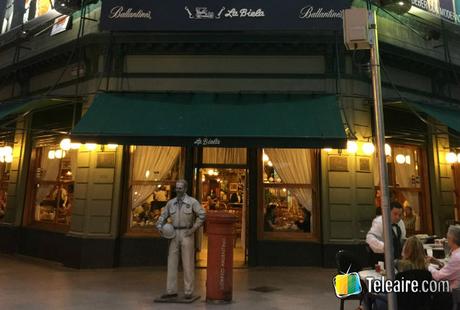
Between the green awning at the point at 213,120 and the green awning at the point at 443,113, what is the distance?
204 centimetres

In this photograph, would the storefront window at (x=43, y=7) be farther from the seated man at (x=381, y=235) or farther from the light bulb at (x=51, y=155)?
the seated man at (x=381, y=235)

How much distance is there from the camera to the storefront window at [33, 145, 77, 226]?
10180 mm

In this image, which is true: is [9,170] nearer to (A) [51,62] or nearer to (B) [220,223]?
(A) [51,62]

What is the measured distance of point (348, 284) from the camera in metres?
5.05

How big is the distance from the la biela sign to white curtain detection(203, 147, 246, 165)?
118 inches

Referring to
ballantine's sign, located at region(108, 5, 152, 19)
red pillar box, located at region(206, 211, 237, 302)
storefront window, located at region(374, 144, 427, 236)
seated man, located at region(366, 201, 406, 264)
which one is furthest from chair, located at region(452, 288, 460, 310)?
ballantine's sign, located at region(108, 5, 152, 19)

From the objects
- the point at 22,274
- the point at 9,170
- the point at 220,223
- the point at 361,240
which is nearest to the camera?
the point at 220,223

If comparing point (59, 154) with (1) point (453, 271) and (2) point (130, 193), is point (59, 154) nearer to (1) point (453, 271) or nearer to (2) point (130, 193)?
(2) point (130, 193)

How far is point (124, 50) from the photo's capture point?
9484mm

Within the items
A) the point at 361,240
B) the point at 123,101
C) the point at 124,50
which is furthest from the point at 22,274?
the point at 361,240

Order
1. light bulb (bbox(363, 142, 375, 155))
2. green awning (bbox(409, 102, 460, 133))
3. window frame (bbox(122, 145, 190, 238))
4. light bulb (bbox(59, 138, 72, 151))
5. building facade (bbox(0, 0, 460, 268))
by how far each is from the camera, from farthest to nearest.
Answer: light bulb (bbox(59, 138, 72, 151))
window frame (bbox(122, 145, 190, 238))
light bulb (bbox(363, 142, 375, 155))
building facade (bbox(0, 0, 460, 268))
green awning (bbox(409, 102, 460, 133))

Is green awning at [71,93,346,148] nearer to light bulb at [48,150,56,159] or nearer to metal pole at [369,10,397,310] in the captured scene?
light bulb at [48,150,56,159]

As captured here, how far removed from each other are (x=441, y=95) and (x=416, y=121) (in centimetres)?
131

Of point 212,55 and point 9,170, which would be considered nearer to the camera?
point 212,55
